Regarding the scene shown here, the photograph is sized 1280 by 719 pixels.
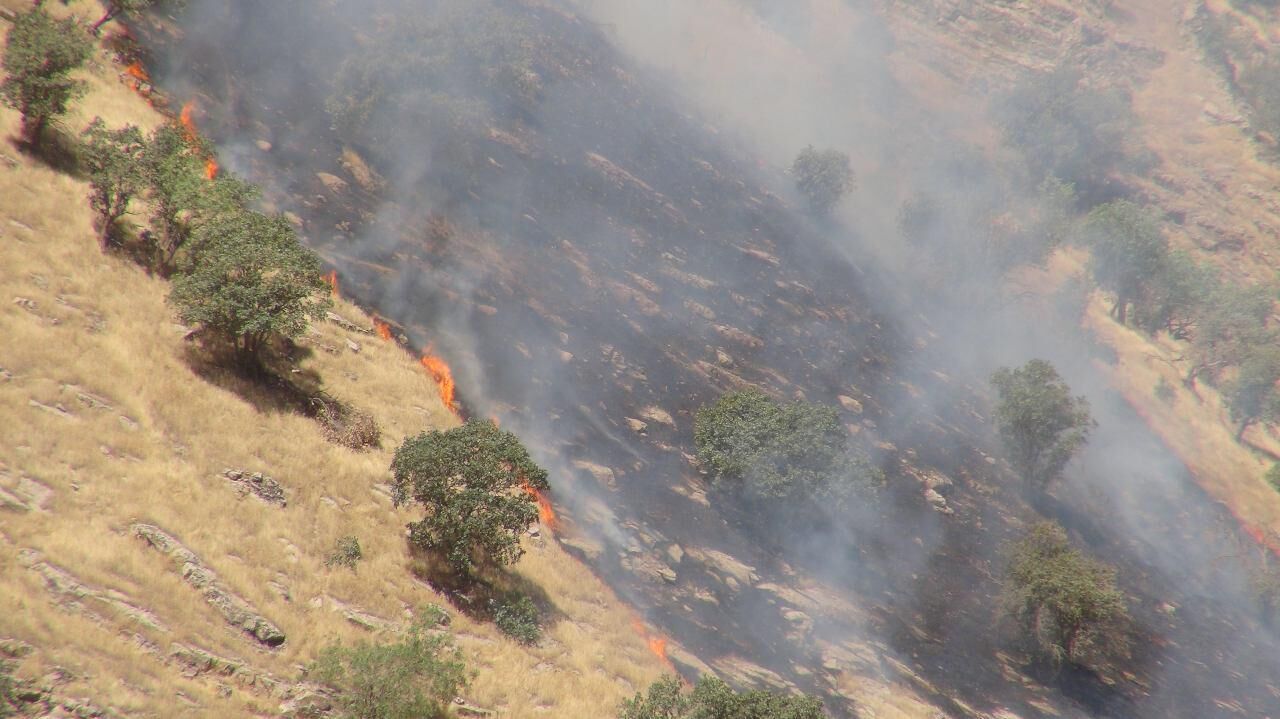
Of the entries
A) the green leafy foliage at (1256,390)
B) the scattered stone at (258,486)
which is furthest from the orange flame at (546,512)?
the green leafy foliage at (1256,390)

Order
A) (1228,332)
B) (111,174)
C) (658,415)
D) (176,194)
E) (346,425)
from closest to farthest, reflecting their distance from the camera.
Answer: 1. (111,174)
2. (346,425)
3. (176,194)
4. (658,415)
5. (1228,332)

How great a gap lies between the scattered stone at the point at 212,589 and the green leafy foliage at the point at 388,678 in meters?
1.53

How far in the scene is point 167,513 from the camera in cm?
2003

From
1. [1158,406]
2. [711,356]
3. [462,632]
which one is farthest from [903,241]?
[462,632]

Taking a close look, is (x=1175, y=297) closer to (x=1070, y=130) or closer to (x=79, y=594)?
(x=1070, y=130)

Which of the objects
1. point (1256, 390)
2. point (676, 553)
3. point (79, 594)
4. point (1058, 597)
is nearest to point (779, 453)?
point (676, 553)

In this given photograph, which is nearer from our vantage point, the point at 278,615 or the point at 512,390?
the point at 278,615

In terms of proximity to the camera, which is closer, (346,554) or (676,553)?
(346,554)

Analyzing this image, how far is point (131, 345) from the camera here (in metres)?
25.8

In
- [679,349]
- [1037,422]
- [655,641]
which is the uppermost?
[1037,422]

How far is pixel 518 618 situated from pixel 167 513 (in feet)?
37.6

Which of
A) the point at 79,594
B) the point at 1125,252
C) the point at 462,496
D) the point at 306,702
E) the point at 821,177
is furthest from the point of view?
the point at 821,177

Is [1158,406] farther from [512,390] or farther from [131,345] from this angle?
[131,345]

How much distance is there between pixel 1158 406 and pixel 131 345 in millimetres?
94182
